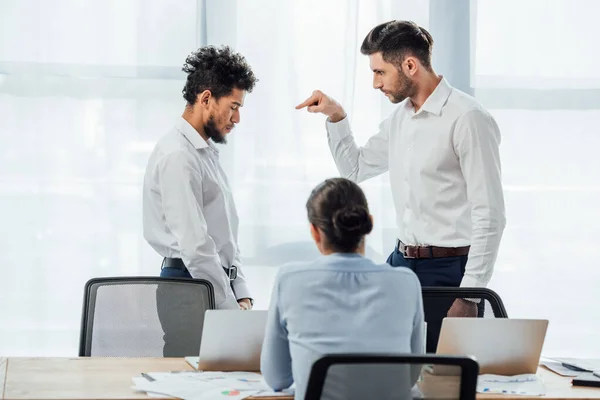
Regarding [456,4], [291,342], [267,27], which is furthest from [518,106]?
[291,342]

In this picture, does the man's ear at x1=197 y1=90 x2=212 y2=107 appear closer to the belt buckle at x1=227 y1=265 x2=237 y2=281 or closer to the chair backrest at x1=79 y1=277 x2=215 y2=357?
the belt buckle at x1=227 y1=265 x2=237 y2=281

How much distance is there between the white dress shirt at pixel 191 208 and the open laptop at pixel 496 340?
96cm

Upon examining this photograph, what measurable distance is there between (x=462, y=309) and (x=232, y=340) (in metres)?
0.76

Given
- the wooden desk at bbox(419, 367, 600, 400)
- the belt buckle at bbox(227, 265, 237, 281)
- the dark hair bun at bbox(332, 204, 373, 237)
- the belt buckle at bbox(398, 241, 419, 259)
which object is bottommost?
the wooden desk at bbox(419, 367, 600, 400)

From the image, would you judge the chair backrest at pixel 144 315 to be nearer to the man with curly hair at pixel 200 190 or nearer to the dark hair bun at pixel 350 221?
the man with curly hair at pixel 200 190

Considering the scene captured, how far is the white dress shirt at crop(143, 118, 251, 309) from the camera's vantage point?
2678 millimetres

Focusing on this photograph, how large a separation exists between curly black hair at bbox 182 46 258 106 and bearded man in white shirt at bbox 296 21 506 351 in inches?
18.5

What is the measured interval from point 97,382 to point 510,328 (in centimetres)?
99

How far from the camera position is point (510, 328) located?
198 centimetres

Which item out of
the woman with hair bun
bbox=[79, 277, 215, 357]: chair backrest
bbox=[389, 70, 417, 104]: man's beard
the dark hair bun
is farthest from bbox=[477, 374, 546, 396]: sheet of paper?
bbox=[389, 70, 417, 104]: man's beard

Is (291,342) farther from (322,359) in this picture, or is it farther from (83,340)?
(83,340)

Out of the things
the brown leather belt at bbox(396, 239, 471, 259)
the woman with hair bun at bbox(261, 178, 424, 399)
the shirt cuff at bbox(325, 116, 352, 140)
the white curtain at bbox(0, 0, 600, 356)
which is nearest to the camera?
the woman with hair bun at bbox(261, 178, 424, 399)

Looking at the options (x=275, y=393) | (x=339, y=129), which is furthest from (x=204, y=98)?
(x=275, y=393)

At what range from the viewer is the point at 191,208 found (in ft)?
8.78
